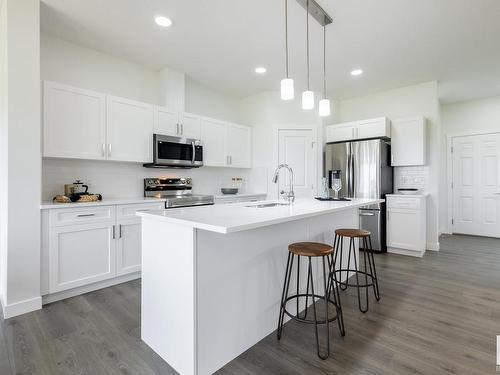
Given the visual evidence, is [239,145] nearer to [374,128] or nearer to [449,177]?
[374,128]

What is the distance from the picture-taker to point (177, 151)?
3.81 m

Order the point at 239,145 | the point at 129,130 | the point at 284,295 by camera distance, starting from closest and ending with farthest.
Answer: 1. the point at 284,295
2. the point at 129,130
3. the point at 239,145

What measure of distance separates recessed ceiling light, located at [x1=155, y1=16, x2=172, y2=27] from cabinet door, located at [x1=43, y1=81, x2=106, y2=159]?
1.04 m

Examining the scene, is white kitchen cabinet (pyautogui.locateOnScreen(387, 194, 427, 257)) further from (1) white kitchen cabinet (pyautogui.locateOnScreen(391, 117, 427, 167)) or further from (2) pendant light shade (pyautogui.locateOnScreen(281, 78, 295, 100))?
(2) pendant light shade (pyautogui.locateOnScreen(281, 78, 295, 100))

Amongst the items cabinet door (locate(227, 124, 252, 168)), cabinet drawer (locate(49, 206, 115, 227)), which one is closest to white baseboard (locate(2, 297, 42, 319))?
A: cabinet drawer (locate(49, 206, 115, 227))

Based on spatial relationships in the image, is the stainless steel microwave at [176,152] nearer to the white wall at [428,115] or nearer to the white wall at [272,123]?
the white wall at [272,123]

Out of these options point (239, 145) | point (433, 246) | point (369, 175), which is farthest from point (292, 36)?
point (433, 246)

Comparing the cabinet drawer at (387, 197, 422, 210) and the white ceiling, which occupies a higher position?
the white ceiling

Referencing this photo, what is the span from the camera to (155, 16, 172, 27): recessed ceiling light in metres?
2.72

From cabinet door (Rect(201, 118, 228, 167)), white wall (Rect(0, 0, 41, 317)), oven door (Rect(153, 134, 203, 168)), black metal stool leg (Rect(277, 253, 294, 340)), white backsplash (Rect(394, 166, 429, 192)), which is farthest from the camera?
white backsplash (Rect(394, 166, 429, 192))

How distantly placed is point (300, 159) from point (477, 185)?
12.1 ft

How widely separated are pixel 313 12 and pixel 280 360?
291 centimetres

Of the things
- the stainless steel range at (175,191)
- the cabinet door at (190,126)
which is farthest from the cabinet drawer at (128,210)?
the cabinet door at (190,126)

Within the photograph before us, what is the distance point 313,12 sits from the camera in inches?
102
